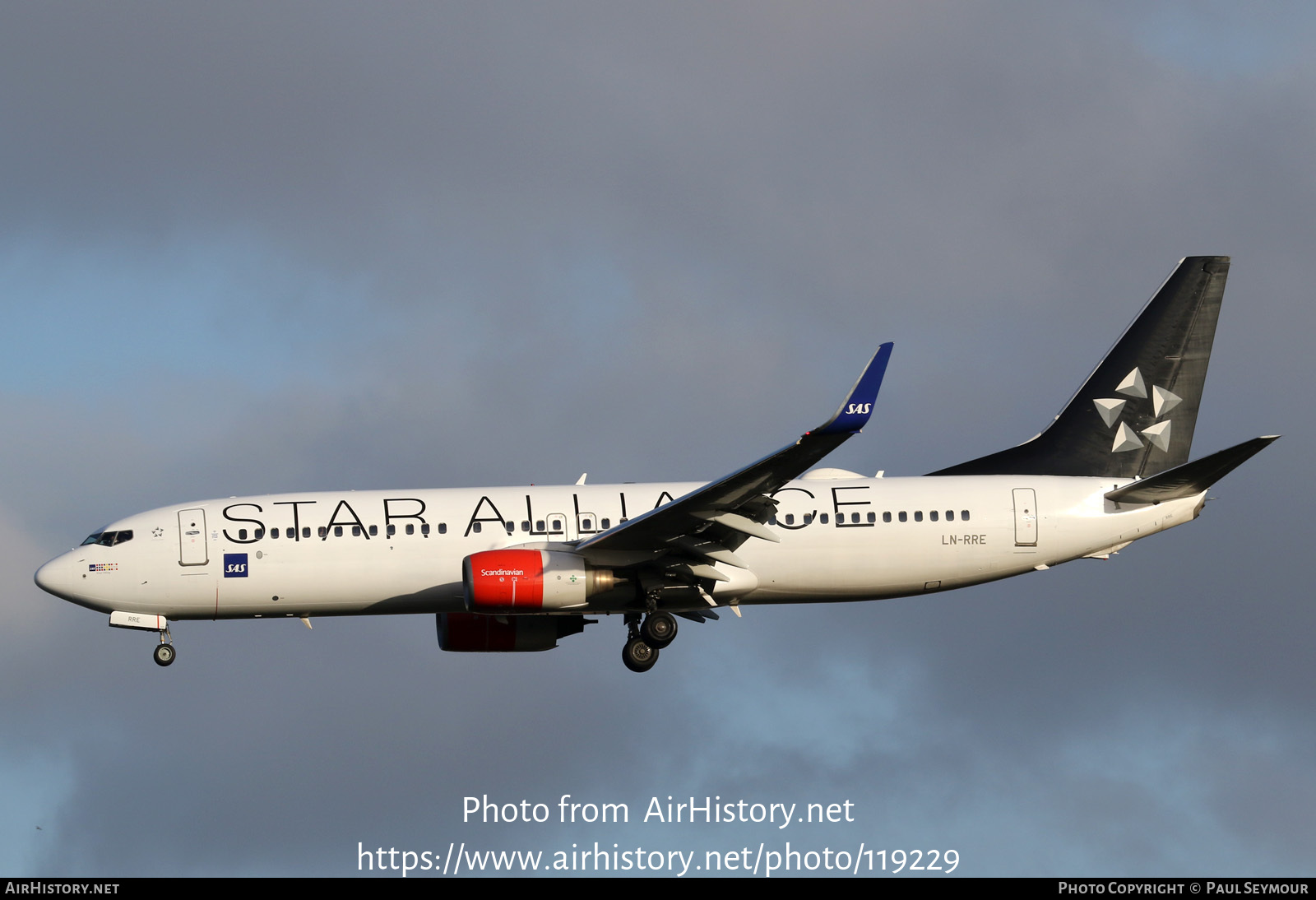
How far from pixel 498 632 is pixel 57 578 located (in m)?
9.93

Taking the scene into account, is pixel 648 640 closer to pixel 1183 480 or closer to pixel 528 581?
pixel 528 581

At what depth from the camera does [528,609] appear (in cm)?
3400

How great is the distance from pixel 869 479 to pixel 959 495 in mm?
2081

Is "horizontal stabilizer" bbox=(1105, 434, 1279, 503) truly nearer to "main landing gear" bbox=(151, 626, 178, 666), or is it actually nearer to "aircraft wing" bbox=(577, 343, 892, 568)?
"aircraft wing" bbox=(577, 343, 892, 568)

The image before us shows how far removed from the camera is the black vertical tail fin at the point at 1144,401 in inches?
1564

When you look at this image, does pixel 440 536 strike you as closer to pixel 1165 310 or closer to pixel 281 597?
pixel 281 597

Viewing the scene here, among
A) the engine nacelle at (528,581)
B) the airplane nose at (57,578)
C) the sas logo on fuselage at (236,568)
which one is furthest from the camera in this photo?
the airplane nose at (57,578)

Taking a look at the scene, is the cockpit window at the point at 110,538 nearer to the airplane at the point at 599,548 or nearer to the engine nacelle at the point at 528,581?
the airplane at the point at 599,548

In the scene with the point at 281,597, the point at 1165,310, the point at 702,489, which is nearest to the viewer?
the point at 702,489

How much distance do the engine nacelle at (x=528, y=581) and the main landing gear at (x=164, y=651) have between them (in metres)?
7.31

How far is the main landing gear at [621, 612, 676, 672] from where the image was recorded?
3566 cm

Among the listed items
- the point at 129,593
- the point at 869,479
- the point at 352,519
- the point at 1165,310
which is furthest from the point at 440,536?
the point at 1165,310

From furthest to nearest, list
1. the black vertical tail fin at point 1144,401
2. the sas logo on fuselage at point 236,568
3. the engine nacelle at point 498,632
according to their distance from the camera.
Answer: the black vertical tail fin at point 1144,401 → the engine nacelle at point 498,632 → the sas logo on fuselage at point 236,568

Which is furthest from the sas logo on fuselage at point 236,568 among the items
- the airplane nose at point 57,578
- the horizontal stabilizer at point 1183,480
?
the horizontal stabilizer at point 1183,480
